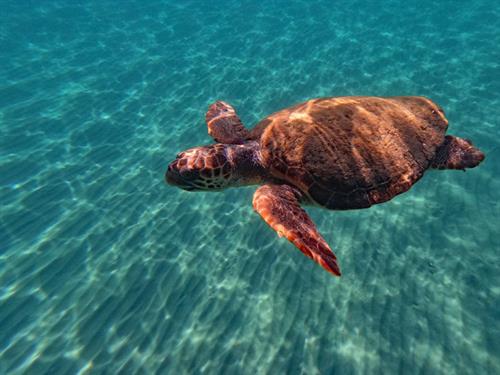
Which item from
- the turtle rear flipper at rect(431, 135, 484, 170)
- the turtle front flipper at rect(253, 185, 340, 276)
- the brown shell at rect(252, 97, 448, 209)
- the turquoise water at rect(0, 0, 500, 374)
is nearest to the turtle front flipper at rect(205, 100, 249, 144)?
the brown shell at rect(252, 97, 448, 209)

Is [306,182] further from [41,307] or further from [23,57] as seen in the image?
[23,57]

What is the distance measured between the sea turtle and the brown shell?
0.01 m

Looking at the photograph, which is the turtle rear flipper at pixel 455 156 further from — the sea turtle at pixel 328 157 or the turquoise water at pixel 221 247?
the turquoise water at pixel 221 247

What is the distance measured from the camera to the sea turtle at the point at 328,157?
383cm

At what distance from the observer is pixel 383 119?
13.8 feet

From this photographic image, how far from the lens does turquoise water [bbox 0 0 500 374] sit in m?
5.02

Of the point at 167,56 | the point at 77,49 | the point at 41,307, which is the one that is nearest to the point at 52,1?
the point at 77,49

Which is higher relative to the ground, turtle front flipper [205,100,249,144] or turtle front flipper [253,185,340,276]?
turtle front flipper [205,100,249,144]

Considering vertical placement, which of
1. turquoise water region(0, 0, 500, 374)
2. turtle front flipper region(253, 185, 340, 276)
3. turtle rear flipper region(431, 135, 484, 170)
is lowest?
turquoise water region(0, 0, 500, 374)

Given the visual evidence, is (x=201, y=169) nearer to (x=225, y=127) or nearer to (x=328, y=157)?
(x=225, y=127)

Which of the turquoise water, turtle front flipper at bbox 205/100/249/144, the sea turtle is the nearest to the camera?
the sea turtle

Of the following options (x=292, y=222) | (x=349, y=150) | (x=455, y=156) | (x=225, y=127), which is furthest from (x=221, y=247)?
(x=455, y=156)

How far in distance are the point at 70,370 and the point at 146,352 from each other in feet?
4.02

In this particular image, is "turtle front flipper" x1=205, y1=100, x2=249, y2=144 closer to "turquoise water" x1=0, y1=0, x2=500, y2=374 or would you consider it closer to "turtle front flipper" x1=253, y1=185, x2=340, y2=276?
"turtle front flipper" x1=253, y1=185, x2=340, y2=276
